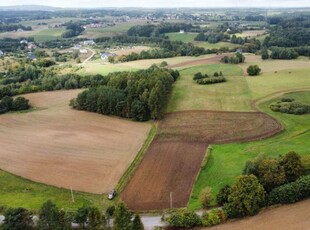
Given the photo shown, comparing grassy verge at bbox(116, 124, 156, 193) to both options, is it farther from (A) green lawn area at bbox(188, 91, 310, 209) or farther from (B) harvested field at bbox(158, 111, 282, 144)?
(A) green lawn area at bbox(188, 91, 310, 209)

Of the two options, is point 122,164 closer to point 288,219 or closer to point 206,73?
point 288,219

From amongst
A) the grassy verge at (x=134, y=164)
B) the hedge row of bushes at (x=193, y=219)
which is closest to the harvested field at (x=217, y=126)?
the grassy verge at (x=134, y=164)

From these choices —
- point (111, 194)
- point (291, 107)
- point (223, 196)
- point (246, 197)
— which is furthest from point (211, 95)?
point (246, 197)

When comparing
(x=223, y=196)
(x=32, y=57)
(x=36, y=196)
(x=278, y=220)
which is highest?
(x=223, y=196)

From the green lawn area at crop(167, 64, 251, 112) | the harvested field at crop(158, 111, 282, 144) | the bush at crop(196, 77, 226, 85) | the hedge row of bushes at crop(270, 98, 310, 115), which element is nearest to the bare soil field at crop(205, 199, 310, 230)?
the harvested field at crop(158, 111, 282, 144)

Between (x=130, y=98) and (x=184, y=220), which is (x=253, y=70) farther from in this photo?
(x=184, y=220)

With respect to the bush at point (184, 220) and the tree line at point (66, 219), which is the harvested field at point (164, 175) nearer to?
the bush at point (184, 220)

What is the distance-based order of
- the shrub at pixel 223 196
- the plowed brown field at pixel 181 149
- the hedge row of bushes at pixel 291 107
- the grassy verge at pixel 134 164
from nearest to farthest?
the shrub at pixel 223 196
the plowed brown field at pixel 181 149
the grassy verge at pixel 134 164
the hedge row of bushes at pixel 291 107
